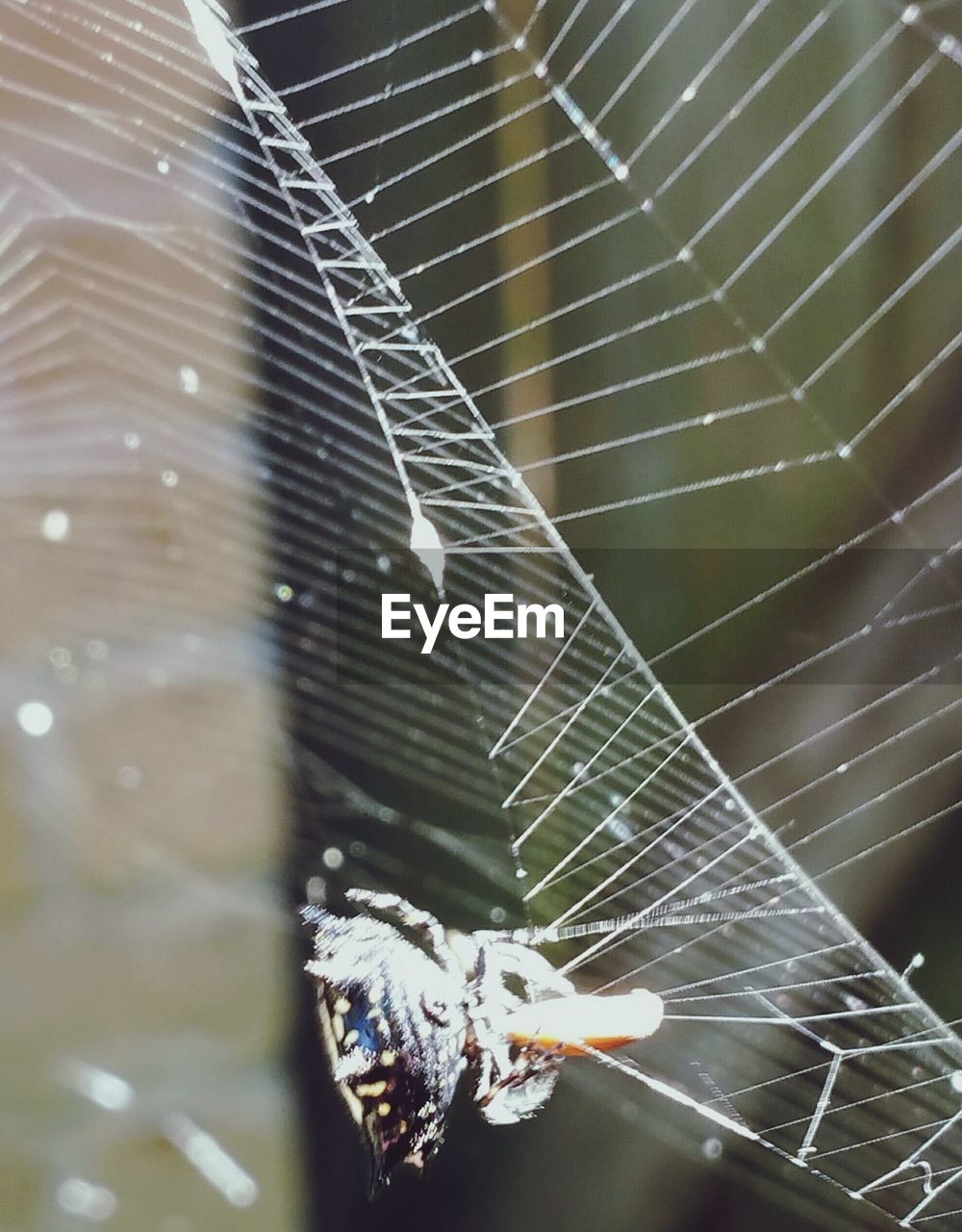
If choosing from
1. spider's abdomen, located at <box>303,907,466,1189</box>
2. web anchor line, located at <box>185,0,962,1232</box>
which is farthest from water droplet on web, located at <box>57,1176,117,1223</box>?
web anchor line, located at <box>185,0,962,1232</box>

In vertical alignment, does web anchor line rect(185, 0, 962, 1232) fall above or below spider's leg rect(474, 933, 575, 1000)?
above

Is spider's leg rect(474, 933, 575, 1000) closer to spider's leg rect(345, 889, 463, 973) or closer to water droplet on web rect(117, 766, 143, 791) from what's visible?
spider's leg rect(345, 889, 463, 973)

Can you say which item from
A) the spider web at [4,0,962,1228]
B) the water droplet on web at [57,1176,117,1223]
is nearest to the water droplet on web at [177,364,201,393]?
the spider web at [4,0,962,1228]

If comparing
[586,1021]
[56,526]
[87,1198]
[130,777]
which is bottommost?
[87,1198]

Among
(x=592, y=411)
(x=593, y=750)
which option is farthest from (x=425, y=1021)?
(x=592, y=411)

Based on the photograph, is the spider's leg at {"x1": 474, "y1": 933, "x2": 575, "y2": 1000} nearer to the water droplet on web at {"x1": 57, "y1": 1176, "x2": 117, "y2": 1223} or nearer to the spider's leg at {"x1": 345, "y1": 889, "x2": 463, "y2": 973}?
the spider's leg at {"x1": 345, "y1": 889, "x2": 463, "y2": 973}

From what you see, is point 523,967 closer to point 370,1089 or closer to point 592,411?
point 370,1089

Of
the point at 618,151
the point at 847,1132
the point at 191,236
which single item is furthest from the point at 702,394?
the point at 847,1132

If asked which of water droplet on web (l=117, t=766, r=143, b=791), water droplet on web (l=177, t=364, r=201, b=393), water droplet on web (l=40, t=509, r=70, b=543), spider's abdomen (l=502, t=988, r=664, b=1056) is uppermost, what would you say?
water droplet on web (l=177, t=364, r=201, b=393)
